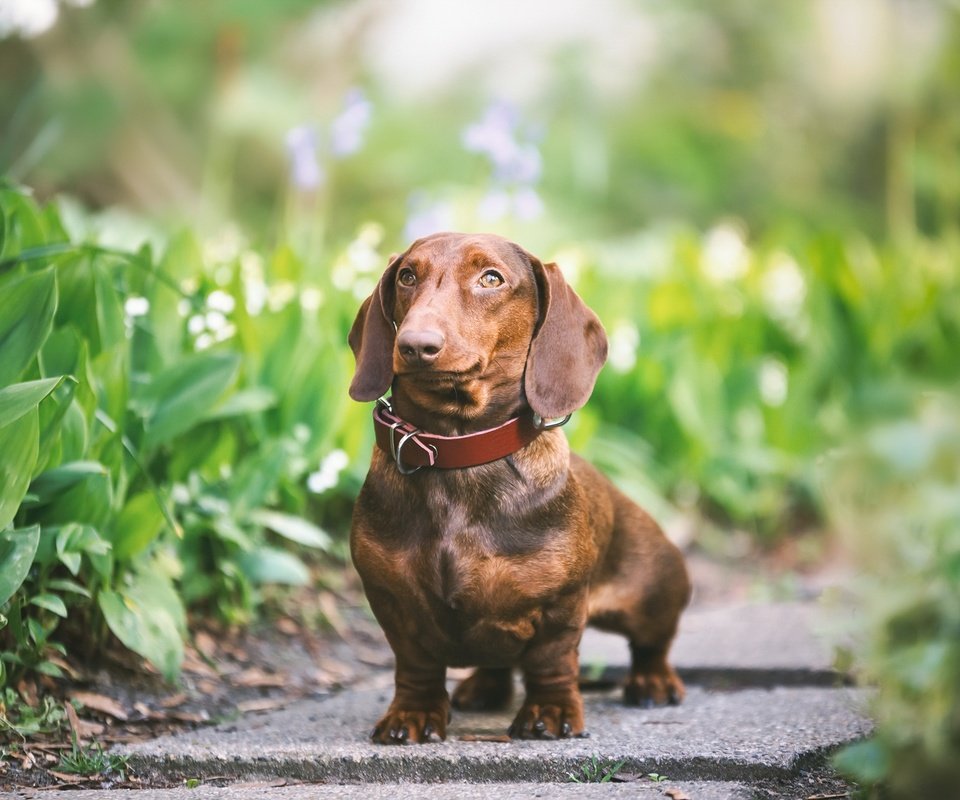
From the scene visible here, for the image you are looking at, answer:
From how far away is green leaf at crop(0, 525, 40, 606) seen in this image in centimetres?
248

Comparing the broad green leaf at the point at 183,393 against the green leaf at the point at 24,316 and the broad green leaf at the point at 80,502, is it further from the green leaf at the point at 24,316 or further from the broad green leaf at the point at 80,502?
the green leaf at the point at 24,316

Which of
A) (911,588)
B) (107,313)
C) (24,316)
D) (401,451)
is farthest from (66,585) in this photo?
(911,588)

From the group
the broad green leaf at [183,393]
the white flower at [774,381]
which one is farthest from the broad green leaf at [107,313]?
the white flower at [774,381]

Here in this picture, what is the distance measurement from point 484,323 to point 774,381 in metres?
3.83

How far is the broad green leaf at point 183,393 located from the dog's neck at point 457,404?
0.78 m

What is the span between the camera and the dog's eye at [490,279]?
255cm

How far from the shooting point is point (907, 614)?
1.56m

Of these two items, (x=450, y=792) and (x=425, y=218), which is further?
(x=425, y=218)

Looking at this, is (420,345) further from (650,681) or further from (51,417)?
(650,681)

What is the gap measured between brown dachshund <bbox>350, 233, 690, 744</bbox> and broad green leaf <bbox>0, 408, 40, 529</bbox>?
68 cm

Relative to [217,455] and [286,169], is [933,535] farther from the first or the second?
[286,169]

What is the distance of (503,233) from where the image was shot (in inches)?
274

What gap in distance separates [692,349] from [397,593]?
320 cm

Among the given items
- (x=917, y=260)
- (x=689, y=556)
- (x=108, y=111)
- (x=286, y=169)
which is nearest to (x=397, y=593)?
(x=689, y=556)
